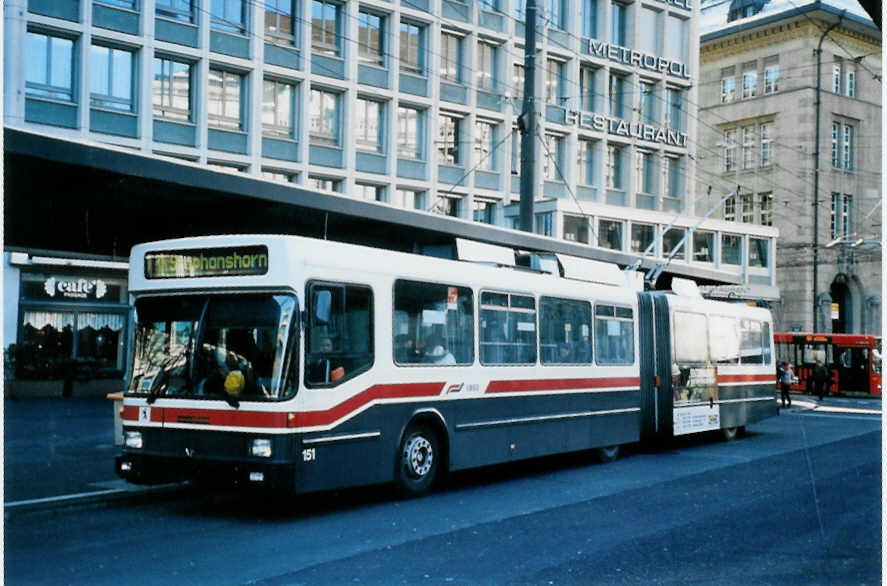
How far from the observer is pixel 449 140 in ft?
136

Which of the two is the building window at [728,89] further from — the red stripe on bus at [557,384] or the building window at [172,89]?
the red stripe on bus at [557,384]

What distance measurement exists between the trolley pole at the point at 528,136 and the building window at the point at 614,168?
27.8 metres

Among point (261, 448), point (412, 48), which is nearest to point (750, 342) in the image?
point (261, 448)

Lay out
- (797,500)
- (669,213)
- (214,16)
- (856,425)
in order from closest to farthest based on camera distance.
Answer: (797,500) → (856,425) → (214,16) → (669,213)

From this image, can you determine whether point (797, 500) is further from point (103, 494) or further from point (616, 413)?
point (103, 494)

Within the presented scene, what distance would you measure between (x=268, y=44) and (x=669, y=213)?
2241 cm

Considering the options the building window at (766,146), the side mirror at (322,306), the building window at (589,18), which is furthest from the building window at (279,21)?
the side mirror at (322,306)

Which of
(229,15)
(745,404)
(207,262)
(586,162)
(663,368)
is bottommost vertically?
(745,404)

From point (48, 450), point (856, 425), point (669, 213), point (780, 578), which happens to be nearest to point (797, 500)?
point (780, 578)

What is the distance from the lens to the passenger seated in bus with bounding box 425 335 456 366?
40.9 feet

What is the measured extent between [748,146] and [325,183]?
27.3 m

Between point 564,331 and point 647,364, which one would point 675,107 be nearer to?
point 647,364

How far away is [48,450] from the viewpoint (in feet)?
53.7

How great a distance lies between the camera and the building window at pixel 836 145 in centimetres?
4820
